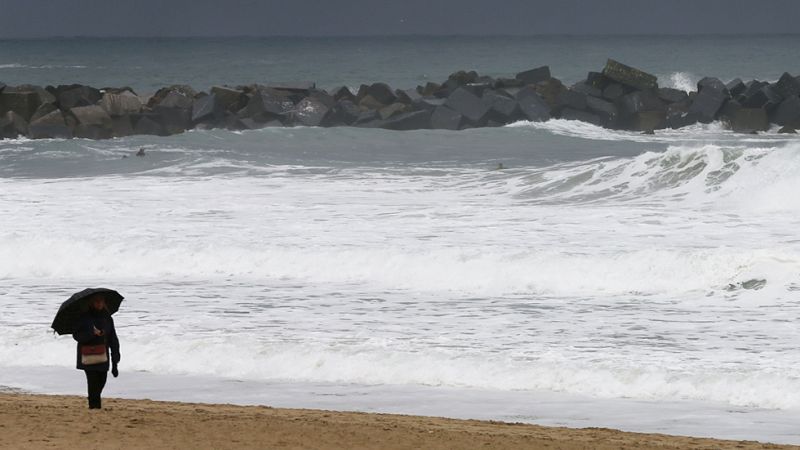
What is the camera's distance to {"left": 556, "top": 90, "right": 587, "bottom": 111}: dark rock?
1427 inches

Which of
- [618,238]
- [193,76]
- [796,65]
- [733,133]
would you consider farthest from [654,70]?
[618,238]

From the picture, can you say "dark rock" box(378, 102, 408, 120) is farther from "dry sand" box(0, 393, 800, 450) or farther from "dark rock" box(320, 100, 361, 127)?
"dry sand" box(0, 393, 800, 450)

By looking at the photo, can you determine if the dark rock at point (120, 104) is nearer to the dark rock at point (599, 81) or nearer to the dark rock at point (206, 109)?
the dark rock at point (206, 109)

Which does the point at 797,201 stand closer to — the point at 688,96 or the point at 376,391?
the point at 376,391

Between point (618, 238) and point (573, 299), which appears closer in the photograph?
point (573, 299)

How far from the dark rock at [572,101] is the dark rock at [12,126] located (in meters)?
13.1

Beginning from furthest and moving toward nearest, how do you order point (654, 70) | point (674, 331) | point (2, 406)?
point (654, 70) → point (674, 331) → point (2, 406)

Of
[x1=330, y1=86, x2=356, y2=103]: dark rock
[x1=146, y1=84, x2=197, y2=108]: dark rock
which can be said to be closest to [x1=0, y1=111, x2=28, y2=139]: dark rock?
[x1=146, y1=84, x2=197, y2=108]: dark rock

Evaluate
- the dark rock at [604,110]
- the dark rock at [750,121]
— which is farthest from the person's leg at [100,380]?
the dark rock at [604,110]

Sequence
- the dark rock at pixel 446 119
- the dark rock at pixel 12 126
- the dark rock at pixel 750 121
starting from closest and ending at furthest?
the dark rock at pixel 12 126
the dark rock at pixel 446 119
the dark rock at pixel 750 121

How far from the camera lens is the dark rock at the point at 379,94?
3781cm

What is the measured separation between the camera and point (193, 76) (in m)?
76.6

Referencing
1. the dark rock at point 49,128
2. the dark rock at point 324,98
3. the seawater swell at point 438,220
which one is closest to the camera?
the seawater swell at point 438,220

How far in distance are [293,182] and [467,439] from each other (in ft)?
49.9
